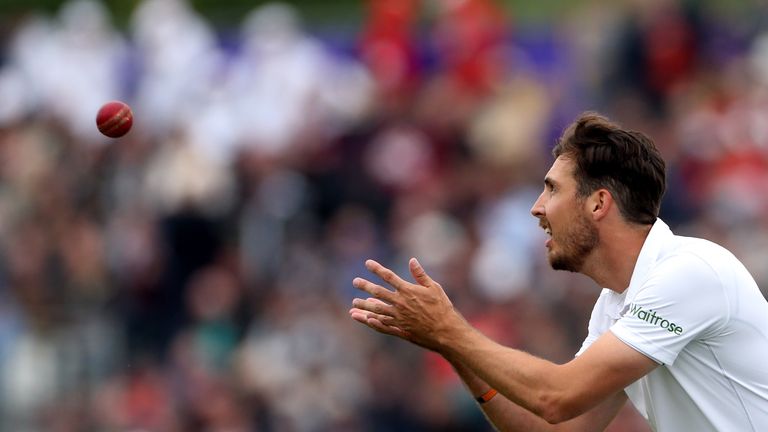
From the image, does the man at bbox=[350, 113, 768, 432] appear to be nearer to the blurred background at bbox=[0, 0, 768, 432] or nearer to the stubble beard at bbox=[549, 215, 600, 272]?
the stubble beard at bbox=[549, 215, 600, 272]

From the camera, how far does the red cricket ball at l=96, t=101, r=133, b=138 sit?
759cm

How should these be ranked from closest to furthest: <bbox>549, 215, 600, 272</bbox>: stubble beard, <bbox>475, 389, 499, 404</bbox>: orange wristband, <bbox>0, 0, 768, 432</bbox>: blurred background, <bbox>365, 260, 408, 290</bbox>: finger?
<bbox>365, 260, 408, 290</bbox>: finger < <bbox>549, 215, 600, 272</bbox>: stubble beard < <bbox>475, 389, 499, 404</bbox>: orange wristband < <bbox>0, 0, 768, 432</bbox>: blurred background

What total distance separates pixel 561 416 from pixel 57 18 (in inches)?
508

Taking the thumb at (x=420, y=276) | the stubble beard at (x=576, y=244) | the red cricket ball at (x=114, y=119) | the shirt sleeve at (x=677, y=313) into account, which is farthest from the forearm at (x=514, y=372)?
the red cricket ball at (x=114, y=119)

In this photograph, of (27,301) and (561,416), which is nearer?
(561,416)

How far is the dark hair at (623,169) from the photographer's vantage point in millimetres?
5512

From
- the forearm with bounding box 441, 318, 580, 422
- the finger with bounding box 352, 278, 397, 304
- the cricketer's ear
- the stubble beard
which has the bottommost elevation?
the forearm with bounding box 441, 318, 580, 422

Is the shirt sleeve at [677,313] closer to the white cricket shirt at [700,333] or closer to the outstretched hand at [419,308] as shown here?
the white cricket shirt at [700,333]

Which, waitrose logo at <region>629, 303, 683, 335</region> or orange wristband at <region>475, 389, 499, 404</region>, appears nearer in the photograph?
waitrose logo at <region>629, 303, 683, 335</region>

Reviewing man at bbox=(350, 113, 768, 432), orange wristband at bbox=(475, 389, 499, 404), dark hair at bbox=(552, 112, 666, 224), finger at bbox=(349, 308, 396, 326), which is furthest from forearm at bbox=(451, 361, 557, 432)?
dark hair at bbox=(552, 112, 666, 224)

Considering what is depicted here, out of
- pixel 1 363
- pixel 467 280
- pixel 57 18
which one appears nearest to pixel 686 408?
pixel 467 280

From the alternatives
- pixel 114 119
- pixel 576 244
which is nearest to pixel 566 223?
pixel 576 244

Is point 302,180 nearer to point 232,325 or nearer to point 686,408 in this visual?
point 232,325

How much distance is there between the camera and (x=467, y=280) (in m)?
12.1
